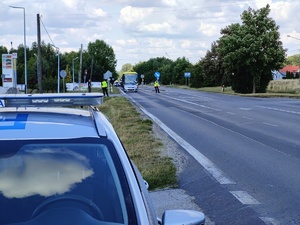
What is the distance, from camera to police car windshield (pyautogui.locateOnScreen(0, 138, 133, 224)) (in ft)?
9.73

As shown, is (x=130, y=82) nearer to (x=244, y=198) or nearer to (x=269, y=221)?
(x=244, y=198)

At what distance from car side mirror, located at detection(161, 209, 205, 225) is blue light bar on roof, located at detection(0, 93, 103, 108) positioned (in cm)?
99

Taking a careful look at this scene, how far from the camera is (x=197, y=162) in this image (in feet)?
37.1

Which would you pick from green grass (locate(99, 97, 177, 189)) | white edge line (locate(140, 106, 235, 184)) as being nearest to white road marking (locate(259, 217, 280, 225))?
white edge line (locate(140, 106, 235, 184))

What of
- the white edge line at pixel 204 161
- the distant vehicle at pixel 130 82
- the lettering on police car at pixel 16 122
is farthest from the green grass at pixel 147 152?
the distant vehicle at pixel 130 82

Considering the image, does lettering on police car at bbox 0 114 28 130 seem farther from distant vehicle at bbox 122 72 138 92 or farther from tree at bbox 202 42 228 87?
tree at bbox 202 42 228 87

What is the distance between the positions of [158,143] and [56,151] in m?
11.2

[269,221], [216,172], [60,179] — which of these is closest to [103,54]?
[216,172]

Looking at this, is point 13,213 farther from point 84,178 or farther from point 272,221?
point 272,221

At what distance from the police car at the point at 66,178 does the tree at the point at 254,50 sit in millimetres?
55345

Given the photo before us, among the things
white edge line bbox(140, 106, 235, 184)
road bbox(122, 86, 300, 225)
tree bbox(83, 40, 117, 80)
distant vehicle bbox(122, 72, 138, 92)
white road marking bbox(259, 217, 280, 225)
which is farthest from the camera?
tree bbox(83, 40, 117, 80)

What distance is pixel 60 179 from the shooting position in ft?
10.2

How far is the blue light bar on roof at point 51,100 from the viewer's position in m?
3.66

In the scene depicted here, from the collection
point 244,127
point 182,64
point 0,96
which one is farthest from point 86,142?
point 182,64
